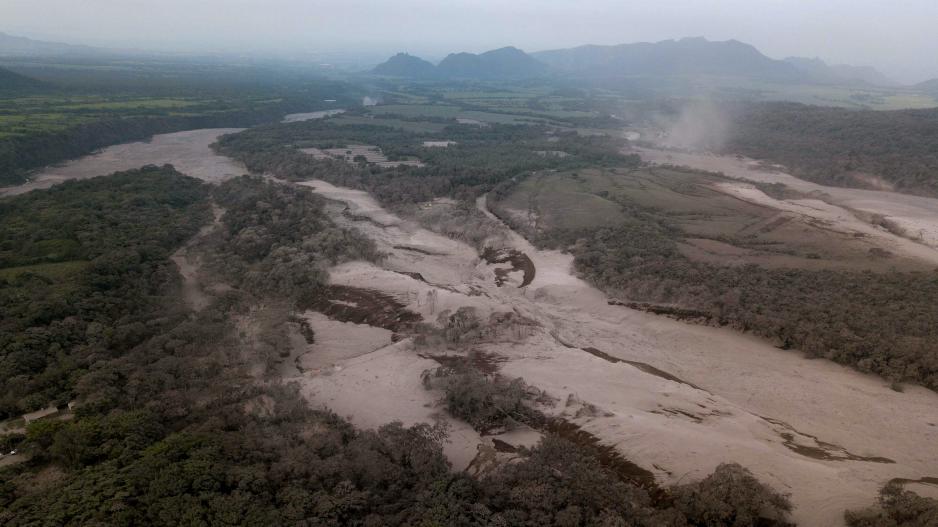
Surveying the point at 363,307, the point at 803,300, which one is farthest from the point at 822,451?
the point at 363,307

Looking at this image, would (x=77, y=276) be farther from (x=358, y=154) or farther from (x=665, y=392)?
(x=358, y=154)

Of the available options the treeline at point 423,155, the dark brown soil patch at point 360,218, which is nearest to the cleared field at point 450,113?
the treeline at point 423,155

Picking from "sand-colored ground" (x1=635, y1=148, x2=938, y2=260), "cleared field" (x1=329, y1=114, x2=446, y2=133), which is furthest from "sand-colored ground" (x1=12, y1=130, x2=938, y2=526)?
"cleared field" (x1=329, y1=114, x2=446, y2=133)

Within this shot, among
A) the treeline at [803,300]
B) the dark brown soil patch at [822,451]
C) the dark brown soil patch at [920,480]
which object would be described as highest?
the treeline at [803,300]

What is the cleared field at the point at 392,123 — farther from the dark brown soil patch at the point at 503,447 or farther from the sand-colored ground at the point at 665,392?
the dark brown soil patch at the point at 503,447

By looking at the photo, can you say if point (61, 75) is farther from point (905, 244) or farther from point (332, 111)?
point (905, 244)
